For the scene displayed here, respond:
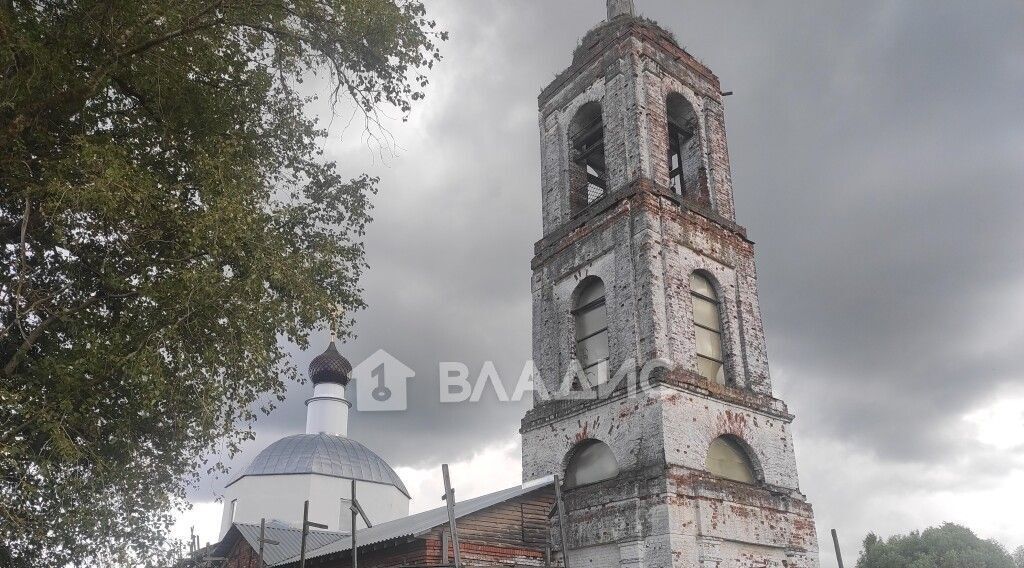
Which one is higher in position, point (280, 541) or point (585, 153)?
point (585, 153)

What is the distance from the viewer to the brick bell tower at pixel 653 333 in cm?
1143

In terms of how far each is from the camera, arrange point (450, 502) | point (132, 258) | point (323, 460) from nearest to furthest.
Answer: point (132, 258) < point (450, 502) < point (323, 460)

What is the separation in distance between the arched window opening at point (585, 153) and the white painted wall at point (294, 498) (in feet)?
51.8

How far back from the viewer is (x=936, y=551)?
33.8 meters

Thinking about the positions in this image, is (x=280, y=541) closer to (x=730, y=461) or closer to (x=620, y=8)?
(x=730, y=461)

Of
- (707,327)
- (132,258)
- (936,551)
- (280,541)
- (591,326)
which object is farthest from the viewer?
(936,551)

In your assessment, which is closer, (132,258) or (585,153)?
(132,258)

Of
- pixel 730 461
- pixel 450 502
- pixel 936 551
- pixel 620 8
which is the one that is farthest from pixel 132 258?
pixel 936 551

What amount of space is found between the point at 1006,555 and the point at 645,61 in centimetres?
3029

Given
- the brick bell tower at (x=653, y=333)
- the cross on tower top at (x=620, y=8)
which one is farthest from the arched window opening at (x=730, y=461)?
the cross on tower top at (x=620, y=8)

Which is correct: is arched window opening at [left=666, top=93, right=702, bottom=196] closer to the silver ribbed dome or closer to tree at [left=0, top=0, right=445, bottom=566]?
tree at [left=0, top=0, right=445, bottom=566]

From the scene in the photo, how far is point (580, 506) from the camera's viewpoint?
1230 centimetres

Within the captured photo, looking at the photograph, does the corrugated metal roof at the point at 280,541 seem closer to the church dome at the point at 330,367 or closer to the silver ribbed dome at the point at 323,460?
the silver ribbed dome at the point at 323,460

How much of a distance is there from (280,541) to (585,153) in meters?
12.0
